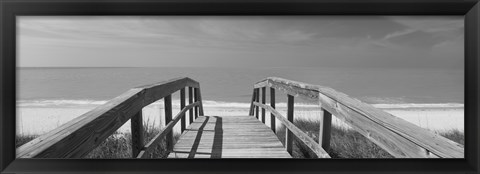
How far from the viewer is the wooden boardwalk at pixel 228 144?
301 centimetres

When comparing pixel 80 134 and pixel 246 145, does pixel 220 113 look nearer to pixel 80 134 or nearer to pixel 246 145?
pixel 246 145

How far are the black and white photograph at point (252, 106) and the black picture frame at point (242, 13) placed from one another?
7 cm

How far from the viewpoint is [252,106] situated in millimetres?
7699

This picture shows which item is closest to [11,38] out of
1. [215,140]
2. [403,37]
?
[215,140]

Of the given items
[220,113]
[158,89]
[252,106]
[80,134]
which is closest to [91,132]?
[80,134]

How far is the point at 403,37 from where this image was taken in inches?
1089

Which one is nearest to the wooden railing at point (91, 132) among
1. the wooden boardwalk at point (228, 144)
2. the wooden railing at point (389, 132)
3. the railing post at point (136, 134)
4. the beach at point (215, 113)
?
the railing post at point (136, 134)

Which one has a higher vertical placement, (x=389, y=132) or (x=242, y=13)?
(x=242, y=13)

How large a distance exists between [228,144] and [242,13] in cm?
204

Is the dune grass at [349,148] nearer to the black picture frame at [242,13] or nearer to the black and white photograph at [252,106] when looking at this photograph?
the black and white photograph at [252,106]

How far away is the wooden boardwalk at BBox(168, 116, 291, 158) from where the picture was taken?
3.01 metres

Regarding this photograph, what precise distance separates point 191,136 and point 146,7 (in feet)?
8.16

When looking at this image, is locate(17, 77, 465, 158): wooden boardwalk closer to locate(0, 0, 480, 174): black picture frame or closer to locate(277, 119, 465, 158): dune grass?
locate(0, 0, 480, 174): black picture frame

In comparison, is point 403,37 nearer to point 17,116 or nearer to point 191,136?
point 191,136
